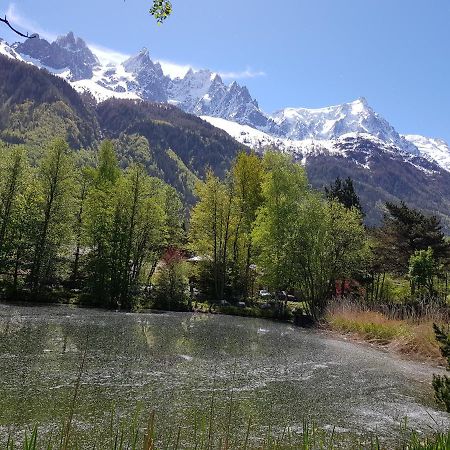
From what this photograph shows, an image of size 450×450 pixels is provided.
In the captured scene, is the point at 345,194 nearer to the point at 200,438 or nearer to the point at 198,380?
the point at 198,380

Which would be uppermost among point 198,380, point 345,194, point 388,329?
point 345,194

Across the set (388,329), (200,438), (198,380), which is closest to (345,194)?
(388,329)

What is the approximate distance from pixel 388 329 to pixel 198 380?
571 inches

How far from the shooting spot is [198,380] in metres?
11.7

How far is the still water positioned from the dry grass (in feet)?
4.90

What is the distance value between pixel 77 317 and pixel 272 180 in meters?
21.8

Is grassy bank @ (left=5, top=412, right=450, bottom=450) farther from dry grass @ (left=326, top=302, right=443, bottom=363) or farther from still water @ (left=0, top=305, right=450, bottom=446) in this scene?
dry grass @ (left=326, top=302, right=443, bottom=363)

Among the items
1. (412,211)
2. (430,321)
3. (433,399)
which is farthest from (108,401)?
(412,211)

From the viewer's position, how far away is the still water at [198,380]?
8633 millimetres

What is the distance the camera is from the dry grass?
62.2ft

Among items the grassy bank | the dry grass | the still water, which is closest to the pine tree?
the dry grass

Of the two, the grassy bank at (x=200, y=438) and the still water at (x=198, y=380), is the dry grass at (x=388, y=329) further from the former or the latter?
the grassy bank at (x=200, y=438)

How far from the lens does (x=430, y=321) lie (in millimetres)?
19797

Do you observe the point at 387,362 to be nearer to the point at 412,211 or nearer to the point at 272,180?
the point at 272,180
